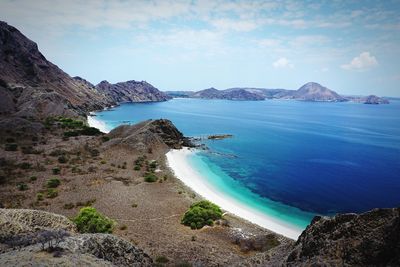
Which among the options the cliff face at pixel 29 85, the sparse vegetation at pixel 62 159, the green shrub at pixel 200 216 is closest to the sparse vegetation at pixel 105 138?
the sparse vegetation at pixel 62 159

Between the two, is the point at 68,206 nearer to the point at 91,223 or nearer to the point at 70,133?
the point at 91,223

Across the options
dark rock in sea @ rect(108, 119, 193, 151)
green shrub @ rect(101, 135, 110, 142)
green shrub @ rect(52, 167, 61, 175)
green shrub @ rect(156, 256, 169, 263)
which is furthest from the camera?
green shrub @ rect(101, 135, 110, 142)

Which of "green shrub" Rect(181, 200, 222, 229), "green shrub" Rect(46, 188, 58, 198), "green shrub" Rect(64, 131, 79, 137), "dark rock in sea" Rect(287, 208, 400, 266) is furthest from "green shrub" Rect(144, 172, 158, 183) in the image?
"dark rock in sea" Rect(287, 208, 400, 266)

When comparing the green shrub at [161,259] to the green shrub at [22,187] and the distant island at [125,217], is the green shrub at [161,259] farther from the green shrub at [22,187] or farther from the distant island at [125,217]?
the green shrub at [22,187]

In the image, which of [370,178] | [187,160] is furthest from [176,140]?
[370,178]

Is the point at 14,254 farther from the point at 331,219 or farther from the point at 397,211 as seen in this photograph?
the point at 397,211

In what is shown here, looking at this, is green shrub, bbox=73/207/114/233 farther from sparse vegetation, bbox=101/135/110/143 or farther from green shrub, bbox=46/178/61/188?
sparse vegetation, bbox=101/135/110/143

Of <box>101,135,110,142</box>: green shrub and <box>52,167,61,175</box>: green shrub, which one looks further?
<box>101,135,110,142</box>: green shrub
